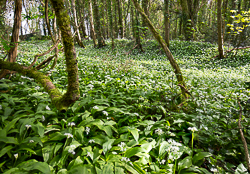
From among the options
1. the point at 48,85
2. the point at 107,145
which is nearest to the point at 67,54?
the point at 48,85

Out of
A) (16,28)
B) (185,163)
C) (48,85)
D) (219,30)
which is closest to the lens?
(185,163)

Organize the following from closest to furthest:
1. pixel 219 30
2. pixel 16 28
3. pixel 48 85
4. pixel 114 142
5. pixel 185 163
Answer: pixel 185 163 → pixel 114 142 → pixel 48 85 → pixel 16 28 → pixel 219 30

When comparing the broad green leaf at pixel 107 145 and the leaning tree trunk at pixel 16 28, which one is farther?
the leaning tree trunk at pixel 16 28

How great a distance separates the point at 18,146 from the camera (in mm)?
1857

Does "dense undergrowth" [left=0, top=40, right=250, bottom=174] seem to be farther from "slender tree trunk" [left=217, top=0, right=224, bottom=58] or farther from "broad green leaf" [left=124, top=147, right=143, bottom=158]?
"slender tree trunk" [left=217, top=0, right=224, bottom=58]

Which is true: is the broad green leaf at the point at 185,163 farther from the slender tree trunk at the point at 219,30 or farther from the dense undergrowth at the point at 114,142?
the slender tree trunk at the point at 219,30

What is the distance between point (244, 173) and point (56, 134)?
2.61 meters

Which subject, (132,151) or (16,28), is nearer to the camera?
(132,151)

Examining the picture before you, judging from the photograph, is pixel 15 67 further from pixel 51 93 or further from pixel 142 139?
pixel 142 139

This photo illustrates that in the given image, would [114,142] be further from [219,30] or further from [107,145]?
[219,30]

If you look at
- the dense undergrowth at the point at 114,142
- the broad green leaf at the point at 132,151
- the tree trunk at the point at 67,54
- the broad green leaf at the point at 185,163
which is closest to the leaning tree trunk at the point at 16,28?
the dense undergrowth at the point at 114,142

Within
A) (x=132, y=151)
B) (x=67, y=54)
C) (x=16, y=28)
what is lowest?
(x=132, y=151)

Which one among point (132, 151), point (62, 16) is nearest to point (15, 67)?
point (62, 16)

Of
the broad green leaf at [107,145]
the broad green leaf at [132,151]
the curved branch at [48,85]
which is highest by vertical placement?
the curved branch at [48,85]
